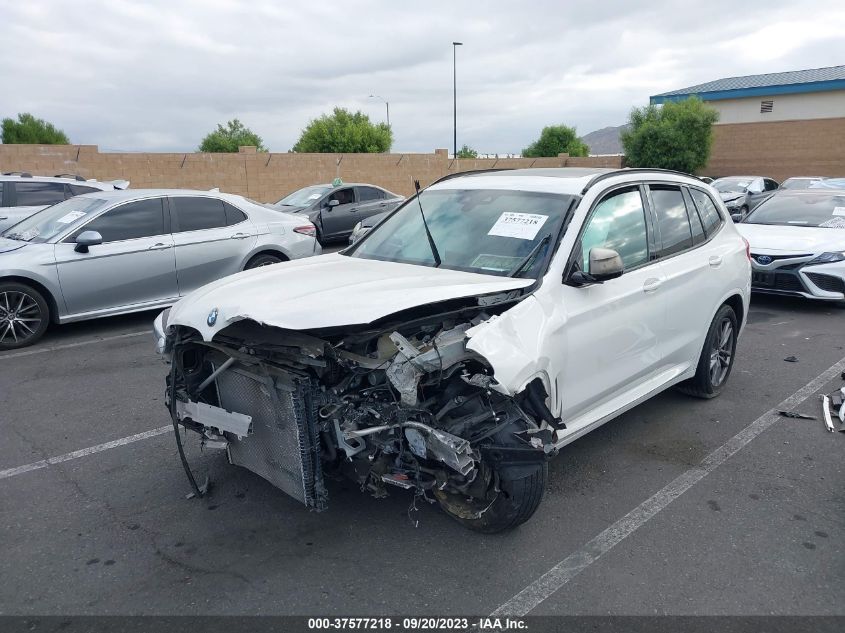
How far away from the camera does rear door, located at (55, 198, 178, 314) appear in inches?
286

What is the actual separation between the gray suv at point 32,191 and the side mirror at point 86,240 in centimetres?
389

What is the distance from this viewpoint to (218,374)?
3.53 metres

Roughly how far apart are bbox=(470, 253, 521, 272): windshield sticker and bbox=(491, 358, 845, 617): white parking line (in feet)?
5.02

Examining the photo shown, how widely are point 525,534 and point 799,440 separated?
2.42m

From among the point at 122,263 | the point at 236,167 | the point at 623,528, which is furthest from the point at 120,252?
the point at 236,167

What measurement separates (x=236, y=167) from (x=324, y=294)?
77.7 feet

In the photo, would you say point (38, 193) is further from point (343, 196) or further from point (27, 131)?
point (27, 131)

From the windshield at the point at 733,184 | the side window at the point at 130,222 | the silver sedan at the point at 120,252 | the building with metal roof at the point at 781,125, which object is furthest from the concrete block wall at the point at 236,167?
the building with metal roof at the point at 781,125

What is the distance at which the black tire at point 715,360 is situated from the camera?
515 cm

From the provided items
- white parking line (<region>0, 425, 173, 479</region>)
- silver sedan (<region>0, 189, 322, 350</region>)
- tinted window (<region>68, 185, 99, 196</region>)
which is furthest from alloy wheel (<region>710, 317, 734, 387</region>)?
tinted window (<region>68, 185, 99, 196</region>)

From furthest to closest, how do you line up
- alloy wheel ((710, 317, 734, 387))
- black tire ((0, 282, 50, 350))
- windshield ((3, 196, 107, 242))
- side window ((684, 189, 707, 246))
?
windshield ((3, 196, 107, 242)), black tire ((0, 282, 50, 350)), alloy wheel ((710, 317, 734, 387)), side window ((684, 189, 707, 246))

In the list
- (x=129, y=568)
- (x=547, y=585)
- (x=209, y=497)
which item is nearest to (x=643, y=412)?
(x=547, y=585)

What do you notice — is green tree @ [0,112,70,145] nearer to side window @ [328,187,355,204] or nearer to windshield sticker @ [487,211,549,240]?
side window @ [328,187,355,204]

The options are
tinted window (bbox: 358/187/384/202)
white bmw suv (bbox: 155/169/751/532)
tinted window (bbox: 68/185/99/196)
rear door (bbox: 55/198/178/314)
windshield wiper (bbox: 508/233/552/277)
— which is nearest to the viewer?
white bmw suv (bbox: 155/169/751/532)
